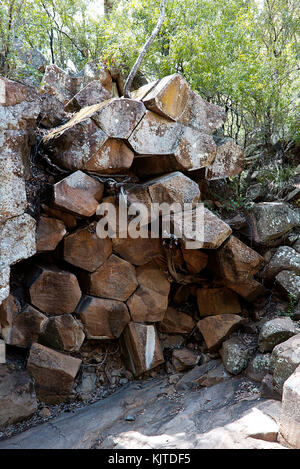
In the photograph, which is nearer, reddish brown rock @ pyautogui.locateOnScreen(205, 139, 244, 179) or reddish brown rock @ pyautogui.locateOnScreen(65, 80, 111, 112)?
reddish brown rock @ pyautogui.locateOnScreen(205, 139, 244, 179)

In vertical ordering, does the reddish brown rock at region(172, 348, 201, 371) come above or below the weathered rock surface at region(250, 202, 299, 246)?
below

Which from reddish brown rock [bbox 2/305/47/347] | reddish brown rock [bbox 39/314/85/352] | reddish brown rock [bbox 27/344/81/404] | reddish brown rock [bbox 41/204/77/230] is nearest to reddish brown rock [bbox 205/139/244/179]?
reddish brown rock [bbox 41/204/77/230]

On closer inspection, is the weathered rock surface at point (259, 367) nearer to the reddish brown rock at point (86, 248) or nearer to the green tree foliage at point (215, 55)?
the reddish brown rock at point (86, 248)

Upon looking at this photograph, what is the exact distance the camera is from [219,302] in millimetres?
5105

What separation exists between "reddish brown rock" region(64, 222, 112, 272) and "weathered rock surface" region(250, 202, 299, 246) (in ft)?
7.20

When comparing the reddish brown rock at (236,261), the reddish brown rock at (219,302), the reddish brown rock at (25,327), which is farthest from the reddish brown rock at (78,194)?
the reddish brown rock at (219,302)

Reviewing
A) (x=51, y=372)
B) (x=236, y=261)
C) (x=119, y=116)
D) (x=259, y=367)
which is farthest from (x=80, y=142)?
(x=259, y=367)

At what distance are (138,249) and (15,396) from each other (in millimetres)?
2259

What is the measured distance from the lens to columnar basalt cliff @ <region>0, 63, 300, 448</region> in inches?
160

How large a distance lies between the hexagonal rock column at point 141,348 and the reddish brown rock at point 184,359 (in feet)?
0.72

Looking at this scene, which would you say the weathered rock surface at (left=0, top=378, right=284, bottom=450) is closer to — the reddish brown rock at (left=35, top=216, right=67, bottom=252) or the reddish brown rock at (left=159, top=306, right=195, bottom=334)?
the reddish brown rock at (left=159, top=306, right=195, bottom=334)

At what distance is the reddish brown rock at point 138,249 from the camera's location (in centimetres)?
467
